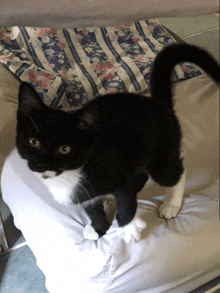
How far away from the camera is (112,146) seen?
71cm

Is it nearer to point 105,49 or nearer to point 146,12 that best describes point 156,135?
point 105,49

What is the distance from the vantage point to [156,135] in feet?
2.62

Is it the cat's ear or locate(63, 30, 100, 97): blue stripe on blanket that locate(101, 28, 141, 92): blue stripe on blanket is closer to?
locate(63, 30, 100, 97): blue stripe on blanket

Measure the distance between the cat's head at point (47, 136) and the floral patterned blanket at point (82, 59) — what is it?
20.1 inches

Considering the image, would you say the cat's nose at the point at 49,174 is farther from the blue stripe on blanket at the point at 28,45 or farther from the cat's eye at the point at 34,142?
the blue stripe on blanket at the point at 28,45

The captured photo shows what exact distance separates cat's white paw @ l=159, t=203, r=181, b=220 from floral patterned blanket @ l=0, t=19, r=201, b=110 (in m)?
0.61

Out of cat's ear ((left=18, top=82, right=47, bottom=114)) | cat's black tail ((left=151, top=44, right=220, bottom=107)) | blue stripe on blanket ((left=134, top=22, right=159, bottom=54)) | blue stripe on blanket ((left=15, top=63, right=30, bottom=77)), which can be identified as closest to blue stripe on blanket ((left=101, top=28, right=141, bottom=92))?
blue stripe on blanket ((left=134, top=22, right=159, bottom=54))

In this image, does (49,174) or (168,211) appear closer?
(49,174)

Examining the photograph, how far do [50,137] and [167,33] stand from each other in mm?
1196

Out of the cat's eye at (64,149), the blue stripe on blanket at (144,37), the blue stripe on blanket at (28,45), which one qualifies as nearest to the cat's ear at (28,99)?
the cat's eye at (64,149)

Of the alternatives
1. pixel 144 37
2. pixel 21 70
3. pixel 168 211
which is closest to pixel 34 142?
pixel 168 211

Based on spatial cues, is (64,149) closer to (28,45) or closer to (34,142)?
(34,142)

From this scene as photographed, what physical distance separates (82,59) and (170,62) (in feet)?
2.00

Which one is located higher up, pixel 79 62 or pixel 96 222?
pixel 79 62
